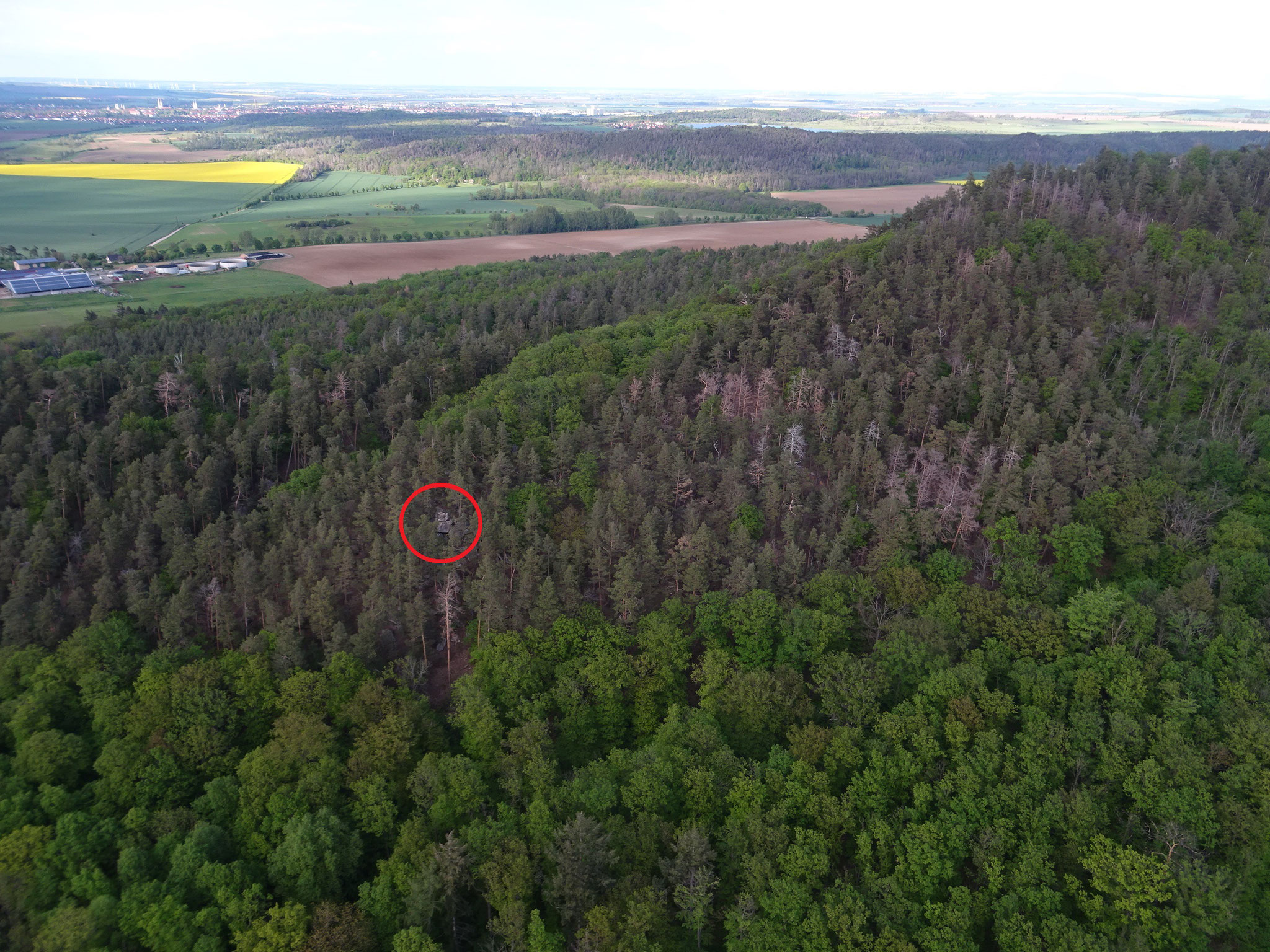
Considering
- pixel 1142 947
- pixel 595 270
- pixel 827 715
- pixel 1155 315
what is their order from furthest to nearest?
pixel 595 270
pixel 1155 315
pixel 827 715
pixel 1142 947

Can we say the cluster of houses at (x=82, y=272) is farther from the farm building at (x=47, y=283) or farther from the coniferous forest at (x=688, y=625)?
the coniferous forest at (x=688, y=625)

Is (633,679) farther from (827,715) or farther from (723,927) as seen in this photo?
(723,927)

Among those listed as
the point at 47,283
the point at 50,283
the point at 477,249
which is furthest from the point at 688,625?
the point at 47,283

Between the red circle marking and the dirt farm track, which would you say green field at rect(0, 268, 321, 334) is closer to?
the dirt farm track

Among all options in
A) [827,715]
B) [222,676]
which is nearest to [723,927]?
[827,715]

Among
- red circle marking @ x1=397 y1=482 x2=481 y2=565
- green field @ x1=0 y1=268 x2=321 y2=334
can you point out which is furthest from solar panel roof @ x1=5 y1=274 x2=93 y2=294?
red circle marking @ x1=397 y1=482 x2=481 y2=565

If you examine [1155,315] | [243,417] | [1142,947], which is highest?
[1155,315]

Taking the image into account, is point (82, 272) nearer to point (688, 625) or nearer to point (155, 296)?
point (155, 296)

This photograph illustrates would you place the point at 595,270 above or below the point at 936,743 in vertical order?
above
